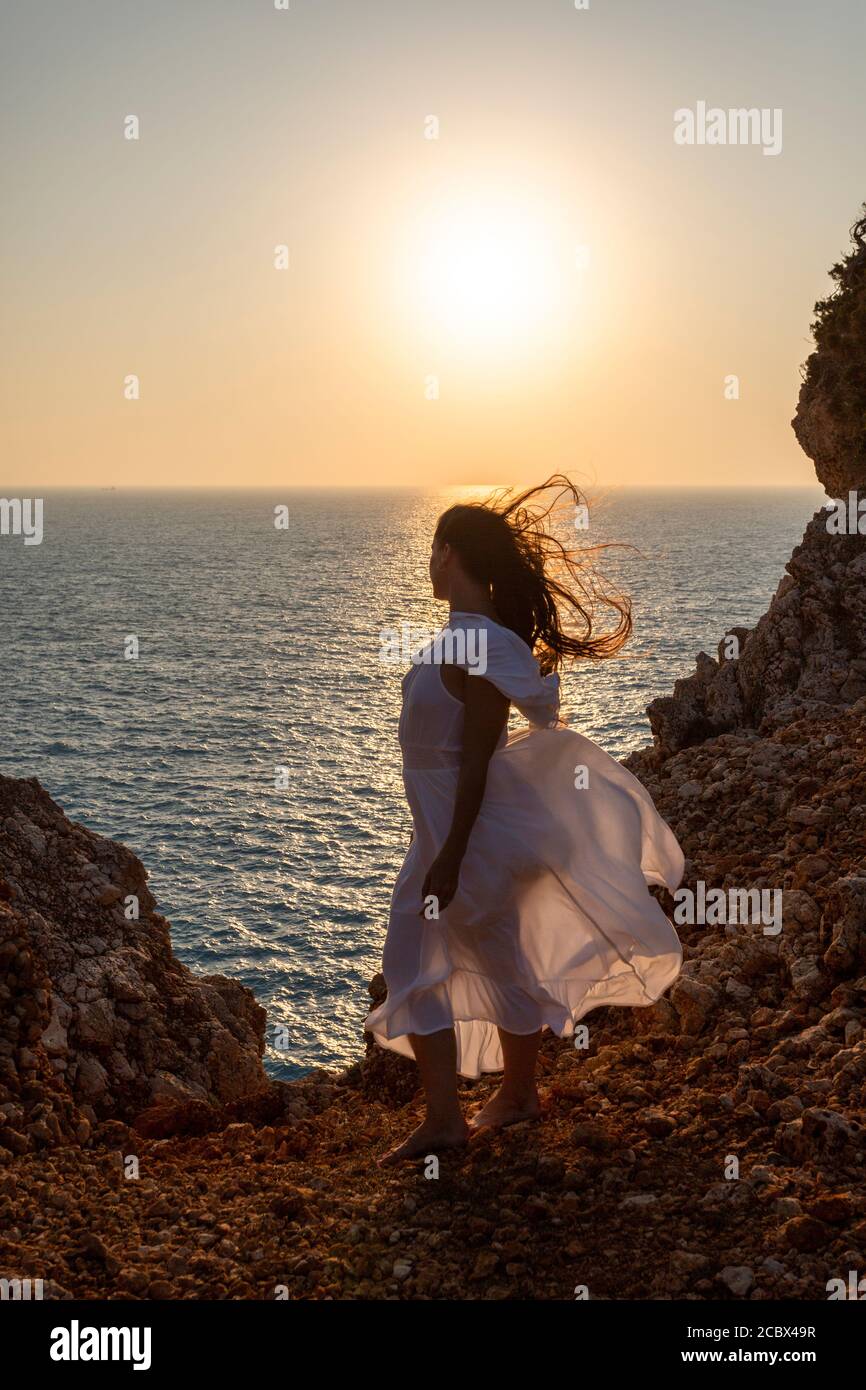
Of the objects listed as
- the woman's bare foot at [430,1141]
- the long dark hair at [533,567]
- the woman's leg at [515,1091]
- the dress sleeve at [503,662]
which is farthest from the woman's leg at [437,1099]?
the long dark hair at [533,567]

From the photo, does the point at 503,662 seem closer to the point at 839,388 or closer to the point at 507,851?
the point at 507,851

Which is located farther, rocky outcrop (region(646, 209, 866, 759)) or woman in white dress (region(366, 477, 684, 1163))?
rocky outcrop (region(646, 209, 866, 759))

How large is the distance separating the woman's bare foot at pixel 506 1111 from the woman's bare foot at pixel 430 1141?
158 millimetres

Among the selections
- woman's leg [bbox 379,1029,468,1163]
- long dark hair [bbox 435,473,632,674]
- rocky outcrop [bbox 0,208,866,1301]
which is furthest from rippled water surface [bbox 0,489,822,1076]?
long dark hair [bbox 435,473,632,674]

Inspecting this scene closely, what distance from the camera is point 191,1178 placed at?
233 inches

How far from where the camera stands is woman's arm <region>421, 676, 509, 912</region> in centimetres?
507

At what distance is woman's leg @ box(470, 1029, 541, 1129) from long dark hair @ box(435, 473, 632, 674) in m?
1.85

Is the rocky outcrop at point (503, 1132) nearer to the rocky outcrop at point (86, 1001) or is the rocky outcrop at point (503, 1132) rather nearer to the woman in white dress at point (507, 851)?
the rocky outcrop at point (86, 1001)

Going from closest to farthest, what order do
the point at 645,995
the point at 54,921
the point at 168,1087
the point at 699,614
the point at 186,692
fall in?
the point at 645,995, the point at 168,1087, the point at 54,921, the point at 186,692, the point at 699,614

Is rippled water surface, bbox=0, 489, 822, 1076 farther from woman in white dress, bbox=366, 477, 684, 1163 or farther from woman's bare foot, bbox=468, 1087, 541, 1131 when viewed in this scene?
woman in white dress, bbox=366, 477, 684, 1163

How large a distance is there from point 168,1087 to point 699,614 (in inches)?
2850

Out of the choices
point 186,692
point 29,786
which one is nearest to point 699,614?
point 186,692

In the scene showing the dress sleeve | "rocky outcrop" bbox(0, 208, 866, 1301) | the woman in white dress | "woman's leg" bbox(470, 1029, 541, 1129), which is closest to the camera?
"rocky outcrop" bbox(0, 208, 866, 1301)
